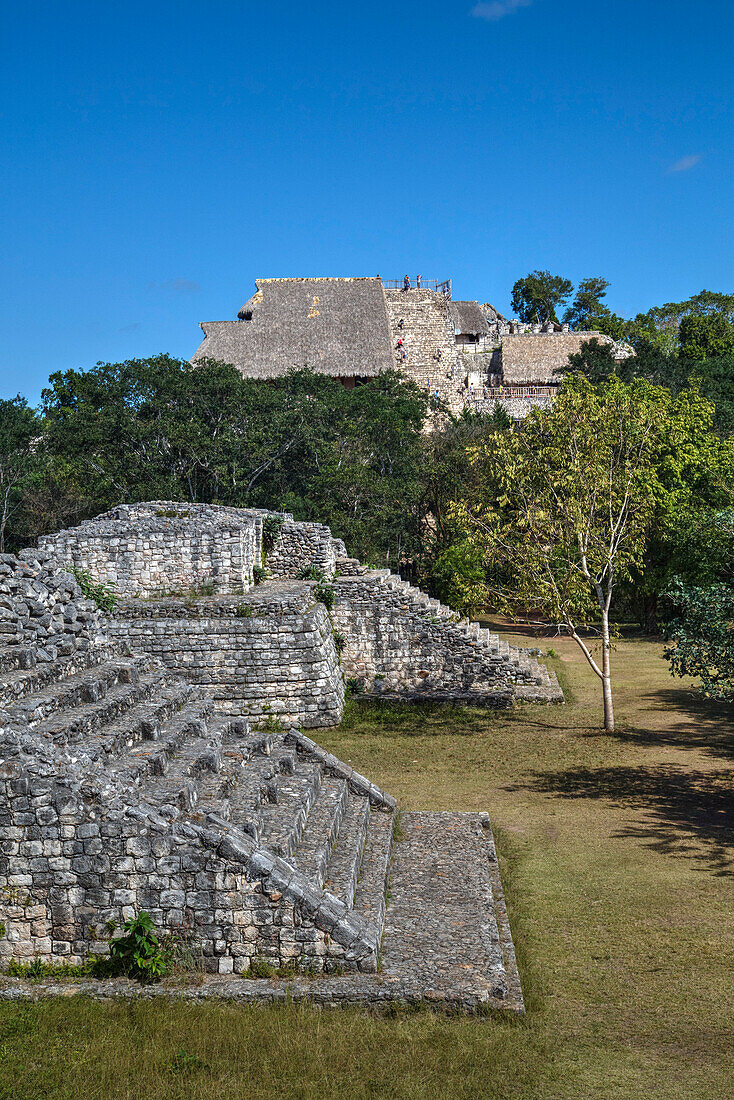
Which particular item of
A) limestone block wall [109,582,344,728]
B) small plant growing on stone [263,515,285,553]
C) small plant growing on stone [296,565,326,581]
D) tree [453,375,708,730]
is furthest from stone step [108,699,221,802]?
small plant growing on stone [263,515,285,553]

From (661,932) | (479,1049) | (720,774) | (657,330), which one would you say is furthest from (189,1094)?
(657,330)

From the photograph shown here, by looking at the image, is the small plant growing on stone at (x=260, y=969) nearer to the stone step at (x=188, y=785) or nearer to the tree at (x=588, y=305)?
the stone step at (x=188, y=785)

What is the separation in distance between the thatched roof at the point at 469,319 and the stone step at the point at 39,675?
4921 cm

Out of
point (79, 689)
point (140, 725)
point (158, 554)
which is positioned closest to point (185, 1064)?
point (140, 725)

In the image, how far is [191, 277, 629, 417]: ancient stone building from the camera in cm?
3803

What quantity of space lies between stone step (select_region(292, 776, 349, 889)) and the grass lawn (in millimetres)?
1351

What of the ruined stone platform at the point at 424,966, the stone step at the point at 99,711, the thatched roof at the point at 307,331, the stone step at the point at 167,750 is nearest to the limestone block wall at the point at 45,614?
the stone step at the point at 99,711

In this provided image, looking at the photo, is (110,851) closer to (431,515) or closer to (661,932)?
(661,932)

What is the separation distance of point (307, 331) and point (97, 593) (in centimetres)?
2566

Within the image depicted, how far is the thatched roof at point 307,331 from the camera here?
37.8 meters

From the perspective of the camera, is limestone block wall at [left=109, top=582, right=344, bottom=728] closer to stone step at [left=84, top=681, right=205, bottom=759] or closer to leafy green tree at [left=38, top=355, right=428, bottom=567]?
stone step at [left=84, top=681, right=205, bottom=759]

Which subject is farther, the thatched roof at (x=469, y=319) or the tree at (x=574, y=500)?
the thatched roof at (x=469, y=319)

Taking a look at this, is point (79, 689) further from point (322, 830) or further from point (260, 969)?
point (260, 969)

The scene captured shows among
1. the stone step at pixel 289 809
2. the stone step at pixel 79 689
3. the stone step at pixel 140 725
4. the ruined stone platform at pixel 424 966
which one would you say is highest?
the stone step at pixel 79 689
